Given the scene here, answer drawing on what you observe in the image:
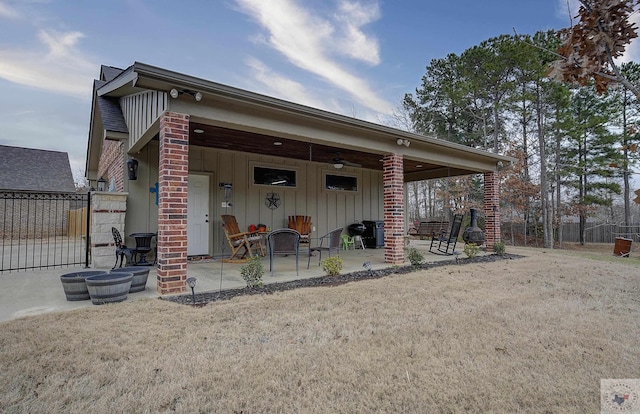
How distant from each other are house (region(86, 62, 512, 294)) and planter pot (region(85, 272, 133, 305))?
0.41m

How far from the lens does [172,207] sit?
13.0ft

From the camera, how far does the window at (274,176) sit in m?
7.94

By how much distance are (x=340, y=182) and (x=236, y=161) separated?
319 centimetres

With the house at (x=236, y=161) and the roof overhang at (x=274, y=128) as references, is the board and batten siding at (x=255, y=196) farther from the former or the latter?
the roof overhang at (x=274, y=128)

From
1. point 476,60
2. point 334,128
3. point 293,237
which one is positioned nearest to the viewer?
point 293,237

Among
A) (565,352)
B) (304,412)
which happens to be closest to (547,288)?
(565,352)

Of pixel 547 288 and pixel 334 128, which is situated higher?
pixel 334 128

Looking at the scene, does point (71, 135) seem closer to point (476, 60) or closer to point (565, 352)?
point (476, 60)

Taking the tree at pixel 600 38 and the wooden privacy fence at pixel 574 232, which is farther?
the wooden privacy fence at pixel 574 232

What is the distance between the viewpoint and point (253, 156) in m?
7.86

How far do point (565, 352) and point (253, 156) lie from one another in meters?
6.79

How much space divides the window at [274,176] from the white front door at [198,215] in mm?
1229

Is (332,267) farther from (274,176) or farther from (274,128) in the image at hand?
(274,176)

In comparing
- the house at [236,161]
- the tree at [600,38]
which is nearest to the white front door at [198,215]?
the house at [236,161]
